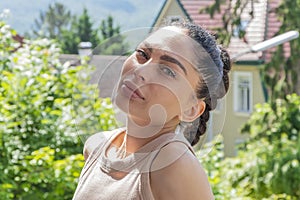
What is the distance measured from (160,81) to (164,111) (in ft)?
0.12

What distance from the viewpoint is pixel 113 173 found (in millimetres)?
908

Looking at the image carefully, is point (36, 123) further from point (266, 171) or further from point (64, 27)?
point (64, 27)

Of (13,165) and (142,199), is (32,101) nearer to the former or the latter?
(13,165)

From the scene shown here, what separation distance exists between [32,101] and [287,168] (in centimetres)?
159

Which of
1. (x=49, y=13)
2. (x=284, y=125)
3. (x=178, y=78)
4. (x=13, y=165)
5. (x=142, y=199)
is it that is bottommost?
(x=284, y=125)

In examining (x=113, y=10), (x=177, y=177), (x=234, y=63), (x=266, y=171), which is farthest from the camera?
(x=266, y=171)

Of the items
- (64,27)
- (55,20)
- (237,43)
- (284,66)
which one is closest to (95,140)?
(64,27)

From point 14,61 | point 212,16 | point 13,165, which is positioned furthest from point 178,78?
point 212,16

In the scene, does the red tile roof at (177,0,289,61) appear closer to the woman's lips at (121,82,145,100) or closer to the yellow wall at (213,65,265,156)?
the yellow wall at (213,65,265,156)

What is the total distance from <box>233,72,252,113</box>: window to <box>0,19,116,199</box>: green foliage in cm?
538

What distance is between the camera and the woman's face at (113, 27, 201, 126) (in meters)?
0.86

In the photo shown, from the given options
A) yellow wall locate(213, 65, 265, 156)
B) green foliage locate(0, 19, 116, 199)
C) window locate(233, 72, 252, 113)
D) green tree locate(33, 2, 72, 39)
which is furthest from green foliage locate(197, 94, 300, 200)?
window locate(233, 72, 252, 113)

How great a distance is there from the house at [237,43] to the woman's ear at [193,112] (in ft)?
0.15

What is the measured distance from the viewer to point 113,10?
66.9 inches
